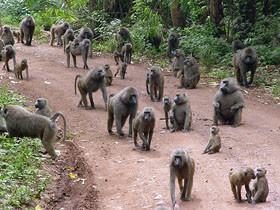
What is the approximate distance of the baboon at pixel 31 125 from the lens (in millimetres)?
7738

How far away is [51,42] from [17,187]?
1615 cm

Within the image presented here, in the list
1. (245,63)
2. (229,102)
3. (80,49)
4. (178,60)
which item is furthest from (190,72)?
(80,49)

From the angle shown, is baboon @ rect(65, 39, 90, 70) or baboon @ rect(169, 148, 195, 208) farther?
baboon @ rect(65, 39, 90, 70)

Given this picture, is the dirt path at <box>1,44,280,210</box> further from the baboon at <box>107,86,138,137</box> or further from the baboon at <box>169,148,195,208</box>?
the baboon at <box>107,86,138,137</box>

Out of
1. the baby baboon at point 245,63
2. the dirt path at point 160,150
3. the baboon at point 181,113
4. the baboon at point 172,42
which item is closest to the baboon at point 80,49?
the dirt path at point 160,150

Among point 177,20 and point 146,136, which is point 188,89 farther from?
point 177,20

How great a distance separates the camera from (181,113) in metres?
9.97

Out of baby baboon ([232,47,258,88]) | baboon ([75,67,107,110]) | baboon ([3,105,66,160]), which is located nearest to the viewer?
baboon ([3,105,66,160])

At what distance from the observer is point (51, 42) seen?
21.6 m

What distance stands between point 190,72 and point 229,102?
14.0 feet

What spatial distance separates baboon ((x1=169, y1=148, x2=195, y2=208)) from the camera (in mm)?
5984

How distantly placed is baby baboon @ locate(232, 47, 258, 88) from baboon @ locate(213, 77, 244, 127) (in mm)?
4304

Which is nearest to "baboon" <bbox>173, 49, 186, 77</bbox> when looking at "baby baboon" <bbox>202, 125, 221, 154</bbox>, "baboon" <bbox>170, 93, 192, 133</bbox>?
"baboon" <bbox>170, 93, 192, 133</bbox>

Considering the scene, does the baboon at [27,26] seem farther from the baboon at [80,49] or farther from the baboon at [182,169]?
the baboon at [182,169]
